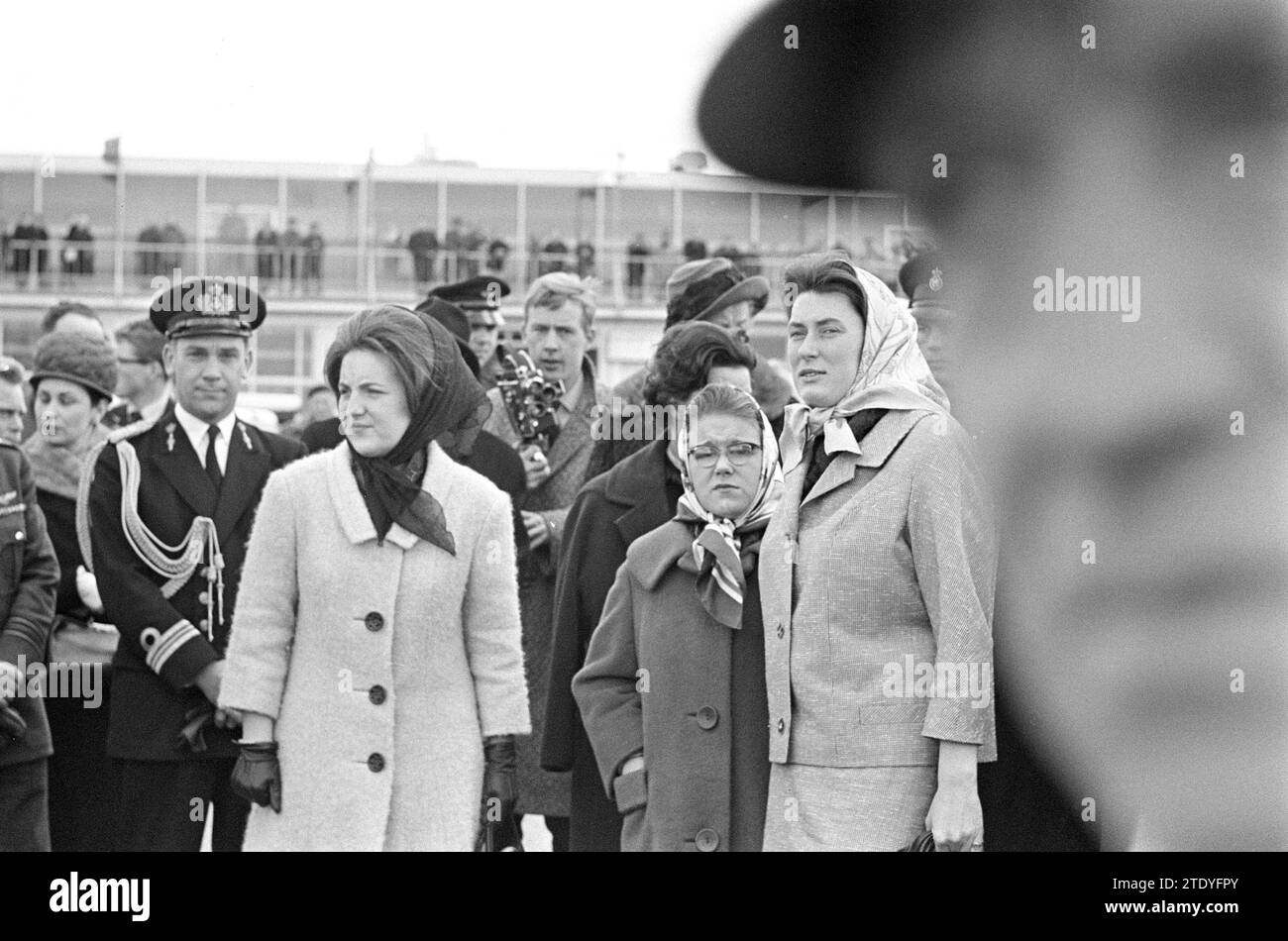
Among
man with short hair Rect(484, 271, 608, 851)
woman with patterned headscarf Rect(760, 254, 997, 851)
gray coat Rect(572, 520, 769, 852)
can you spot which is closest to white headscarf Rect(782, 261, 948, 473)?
woman with patterned headscarf Rect(760, 254, 997, 851)

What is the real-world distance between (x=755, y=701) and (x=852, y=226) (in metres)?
1.05

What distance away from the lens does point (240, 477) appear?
495 cm

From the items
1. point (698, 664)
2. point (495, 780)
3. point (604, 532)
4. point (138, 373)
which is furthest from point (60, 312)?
point (698, 664)

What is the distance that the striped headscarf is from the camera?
4285 mm

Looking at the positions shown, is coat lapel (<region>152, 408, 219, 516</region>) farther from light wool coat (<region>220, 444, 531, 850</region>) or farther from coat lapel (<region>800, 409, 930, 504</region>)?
coat lapel (<region>800, 409, 930, 504</region>)

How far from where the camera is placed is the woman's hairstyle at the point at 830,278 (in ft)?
13.6

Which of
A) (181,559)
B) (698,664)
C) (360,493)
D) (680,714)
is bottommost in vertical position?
(680,714)

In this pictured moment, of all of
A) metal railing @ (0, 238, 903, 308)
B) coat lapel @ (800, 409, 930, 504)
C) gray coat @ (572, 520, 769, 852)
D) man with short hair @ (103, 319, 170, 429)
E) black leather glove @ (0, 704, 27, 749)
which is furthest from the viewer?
man with short hair @ (103, 319, 170, 429)

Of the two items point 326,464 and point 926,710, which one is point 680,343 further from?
point 926,710

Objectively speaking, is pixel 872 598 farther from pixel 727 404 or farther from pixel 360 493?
pixel 360 493

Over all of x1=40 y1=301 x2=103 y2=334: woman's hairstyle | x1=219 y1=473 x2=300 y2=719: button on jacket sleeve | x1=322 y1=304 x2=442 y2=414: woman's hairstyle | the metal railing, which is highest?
the metal railing

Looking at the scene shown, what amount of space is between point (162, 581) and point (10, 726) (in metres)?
0.48
